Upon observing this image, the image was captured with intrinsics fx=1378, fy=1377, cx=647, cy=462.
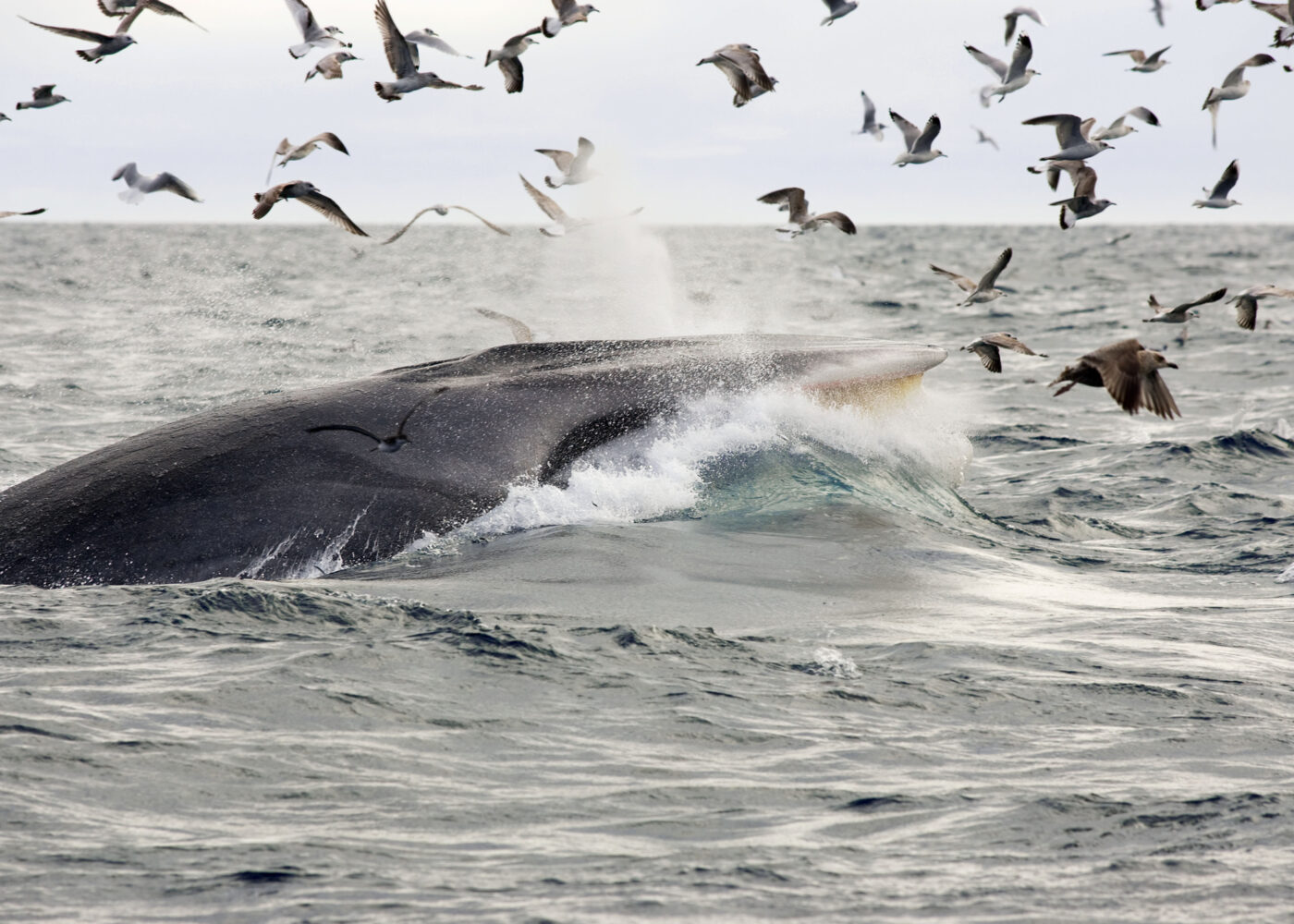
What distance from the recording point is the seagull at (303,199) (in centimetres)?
892

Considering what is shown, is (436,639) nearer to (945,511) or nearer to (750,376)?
(750,376)

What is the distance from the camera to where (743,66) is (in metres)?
11.1

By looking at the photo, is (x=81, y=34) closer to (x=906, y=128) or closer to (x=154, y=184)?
(x=154, y=184)

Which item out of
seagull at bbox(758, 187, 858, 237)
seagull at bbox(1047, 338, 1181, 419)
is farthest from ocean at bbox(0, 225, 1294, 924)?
seagull at bbox(758, 187, 858, 237)

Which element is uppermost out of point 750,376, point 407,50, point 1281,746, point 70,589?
point 407,50

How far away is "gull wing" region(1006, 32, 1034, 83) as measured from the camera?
12.1 meters

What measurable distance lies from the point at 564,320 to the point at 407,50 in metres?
14.6

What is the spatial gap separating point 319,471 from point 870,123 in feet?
28.9

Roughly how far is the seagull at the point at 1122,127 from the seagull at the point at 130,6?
7.31 m

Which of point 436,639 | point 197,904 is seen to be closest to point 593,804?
point 197,904

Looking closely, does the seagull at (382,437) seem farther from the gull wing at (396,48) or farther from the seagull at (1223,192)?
the seagull at (1223,192)

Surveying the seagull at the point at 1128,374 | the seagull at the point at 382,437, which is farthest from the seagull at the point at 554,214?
the seagull at the point at 1128,374

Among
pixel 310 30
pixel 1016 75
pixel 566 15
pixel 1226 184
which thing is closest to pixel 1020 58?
pixel 1016 75

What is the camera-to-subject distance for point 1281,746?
5004mm
